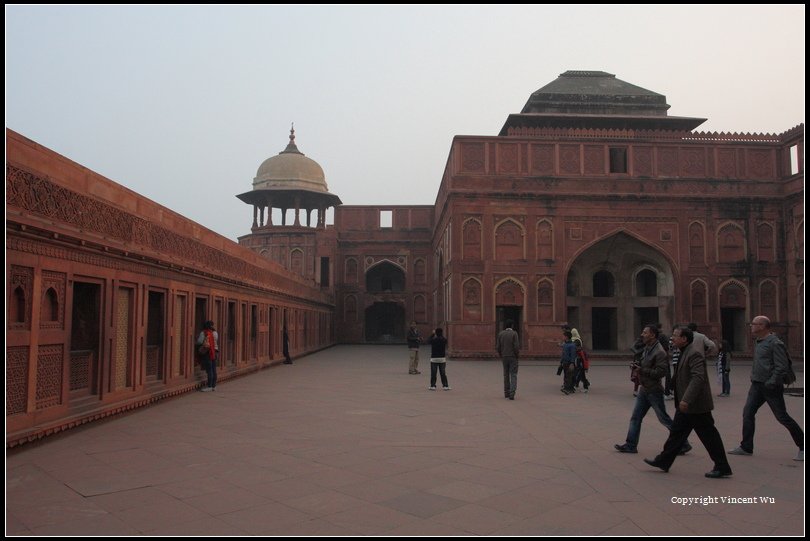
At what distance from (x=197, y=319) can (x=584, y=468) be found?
341 inches

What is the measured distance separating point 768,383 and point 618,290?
63.0 feet

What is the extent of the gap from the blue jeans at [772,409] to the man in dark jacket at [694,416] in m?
1.15

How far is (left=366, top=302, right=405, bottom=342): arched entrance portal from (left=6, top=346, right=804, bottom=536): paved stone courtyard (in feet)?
94.9

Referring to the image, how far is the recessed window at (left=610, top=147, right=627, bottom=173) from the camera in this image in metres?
23.6

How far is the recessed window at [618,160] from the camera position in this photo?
23562 mm

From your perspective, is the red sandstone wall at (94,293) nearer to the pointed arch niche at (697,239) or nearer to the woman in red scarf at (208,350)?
the woman in red scarf at (208,350)

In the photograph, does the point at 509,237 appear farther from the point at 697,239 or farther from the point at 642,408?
the point at 642,408

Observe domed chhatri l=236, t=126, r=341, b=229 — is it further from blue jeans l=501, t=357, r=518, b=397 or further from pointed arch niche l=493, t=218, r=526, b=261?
blue jeans l=501, t=357, r=518, b=397

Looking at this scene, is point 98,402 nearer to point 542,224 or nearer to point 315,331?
point 542,224

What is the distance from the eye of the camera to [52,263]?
6.91 meters

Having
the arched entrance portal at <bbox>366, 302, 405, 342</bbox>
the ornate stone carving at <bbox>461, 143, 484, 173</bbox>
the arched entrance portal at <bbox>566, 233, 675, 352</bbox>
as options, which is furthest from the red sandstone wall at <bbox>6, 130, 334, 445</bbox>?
the arched entrance portal at <bbox>366, 302, 405, 342</bbox>

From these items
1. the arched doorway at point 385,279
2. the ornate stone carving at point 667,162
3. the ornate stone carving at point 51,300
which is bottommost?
the ornate stone carving at point 51,300

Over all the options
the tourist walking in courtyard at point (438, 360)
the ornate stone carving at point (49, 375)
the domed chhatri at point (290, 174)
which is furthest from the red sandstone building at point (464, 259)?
the tourist walking in courtyard at point (438, 360)

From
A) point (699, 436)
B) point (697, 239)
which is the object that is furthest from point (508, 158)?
point (699, 436)
